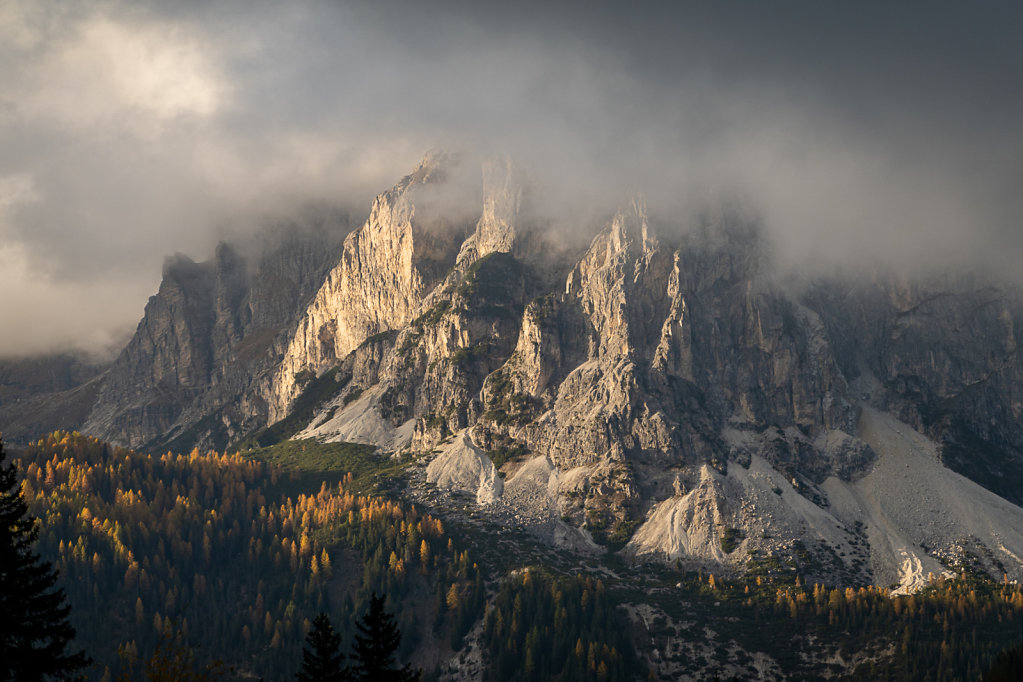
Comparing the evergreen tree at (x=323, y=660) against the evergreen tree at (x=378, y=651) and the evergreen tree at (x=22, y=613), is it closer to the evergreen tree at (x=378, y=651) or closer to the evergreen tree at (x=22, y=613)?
the evergreen tree at (x=378, y=651)

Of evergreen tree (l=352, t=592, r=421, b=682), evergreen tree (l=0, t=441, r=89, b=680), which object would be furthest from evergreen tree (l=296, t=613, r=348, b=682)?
evergreen tree (l=0, t=441, r=89, b=680)

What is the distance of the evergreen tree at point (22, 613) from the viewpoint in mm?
69500

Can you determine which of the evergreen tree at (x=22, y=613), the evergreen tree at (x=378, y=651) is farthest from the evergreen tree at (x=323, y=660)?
the evergreen tree at (x=22, y=613)

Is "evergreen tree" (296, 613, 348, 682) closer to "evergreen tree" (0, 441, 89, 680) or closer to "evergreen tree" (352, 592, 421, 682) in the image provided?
"evergreen tree" (352, 592, 421, 682)

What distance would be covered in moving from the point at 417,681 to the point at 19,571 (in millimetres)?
30905

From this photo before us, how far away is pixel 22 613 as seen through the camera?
70938mm

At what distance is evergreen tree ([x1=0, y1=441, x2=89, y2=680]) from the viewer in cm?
6950

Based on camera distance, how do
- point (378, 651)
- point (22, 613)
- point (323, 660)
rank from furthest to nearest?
point (323, 660) < point (378, 651) < point (22, 613)

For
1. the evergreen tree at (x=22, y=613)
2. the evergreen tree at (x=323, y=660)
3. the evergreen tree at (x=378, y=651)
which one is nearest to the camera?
the evergreen tree at (x=22, y=613)

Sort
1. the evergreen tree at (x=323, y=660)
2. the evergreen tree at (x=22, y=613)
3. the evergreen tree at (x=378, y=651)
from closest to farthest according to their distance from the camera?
the evergreen tree at (x=22, y=613), the evergreen tree at (x=378, y=651), the evergreen tree at (x=323, y=660)

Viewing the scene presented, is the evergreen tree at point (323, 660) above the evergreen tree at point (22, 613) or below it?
below

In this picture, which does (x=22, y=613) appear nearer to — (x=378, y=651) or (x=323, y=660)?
(x=323, y=660)

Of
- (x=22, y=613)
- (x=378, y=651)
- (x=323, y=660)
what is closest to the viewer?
(x=22, y=613)

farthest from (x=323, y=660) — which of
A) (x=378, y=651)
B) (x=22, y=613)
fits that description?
(x=22, y=613)
